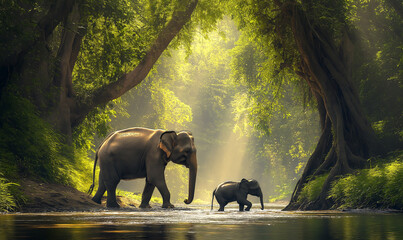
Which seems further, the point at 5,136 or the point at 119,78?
the point at 119,78

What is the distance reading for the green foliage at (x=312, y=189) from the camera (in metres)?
18.0

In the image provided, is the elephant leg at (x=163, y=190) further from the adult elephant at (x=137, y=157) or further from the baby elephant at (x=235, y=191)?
the baby elephant at (x=235, y=191)

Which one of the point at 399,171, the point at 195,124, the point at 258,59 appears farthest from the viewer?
the point at 195,124

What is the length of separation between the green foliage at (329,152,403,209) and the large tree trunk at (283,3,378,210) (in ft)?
4.23

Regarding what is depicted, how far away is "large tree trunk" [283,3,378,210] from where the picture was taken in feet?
60.6

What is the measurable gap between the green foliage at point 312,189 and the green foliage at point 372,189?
2.35 ft

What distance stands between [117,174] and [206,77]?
6408 centimetres

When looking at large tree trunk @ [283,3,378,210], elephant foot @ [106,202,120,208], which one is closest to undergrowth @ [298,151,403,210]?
large tree trunk @ [283,3,378,210]

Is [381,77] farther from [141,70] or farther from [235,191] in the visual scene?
[141,70]

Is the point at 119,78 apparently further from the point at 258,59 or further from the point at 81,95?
the point at 258,59

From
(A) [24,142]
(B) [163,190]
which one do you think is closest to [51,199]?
(A) [24,142]

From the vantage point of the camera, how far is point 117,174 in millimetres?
18172

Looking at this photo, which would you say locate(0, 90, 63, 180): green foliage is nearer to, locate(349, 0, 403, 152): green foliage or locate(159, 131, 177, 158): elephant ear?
locate(159, 131, 177, 158): elephant ear

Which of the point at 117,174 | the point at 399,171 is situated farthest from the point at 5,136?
the point at 399,171
